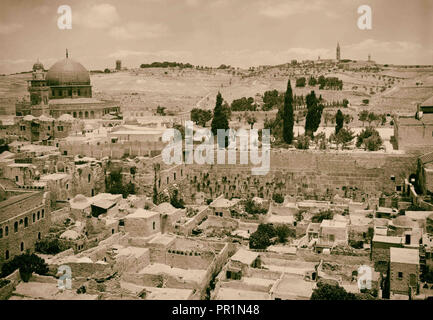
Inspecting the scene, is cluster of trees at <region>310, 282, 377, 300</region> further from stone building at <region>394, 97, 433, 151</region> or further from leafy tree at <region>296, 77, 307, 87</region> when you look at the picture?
leafy tree at <region>296, 77, 307, 87</region>

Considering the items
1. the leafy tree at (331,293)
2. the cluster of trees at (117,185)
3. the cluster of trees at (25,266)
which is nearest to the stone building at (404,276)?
the leafy tree at (331,293)

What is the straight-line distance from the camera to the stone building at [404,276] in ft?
29.2

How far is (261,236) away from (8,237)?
5527 mm

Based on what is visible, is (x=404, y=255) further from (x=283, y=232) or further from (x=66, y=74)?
(x=66, y=74)

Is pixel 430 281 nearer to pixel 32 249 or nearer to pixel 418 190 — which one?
pixel 418 190

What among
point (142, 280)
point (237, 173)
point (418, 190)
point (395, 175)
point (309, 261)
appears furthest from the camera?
point (237, 173)

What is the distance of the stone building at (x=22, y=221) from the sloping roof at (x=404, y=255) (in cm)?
733

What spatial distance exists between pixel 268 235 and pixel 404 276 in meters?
3.89

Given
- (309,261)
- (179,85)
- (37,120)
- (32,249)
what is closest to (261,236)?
(309,261)

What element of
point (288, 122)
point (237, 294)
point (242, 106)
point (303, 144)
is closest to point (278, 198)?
point (303, 144)

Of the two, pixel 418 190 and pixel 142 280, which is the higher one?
pixel 418 190

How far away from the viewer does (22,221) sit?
10938 millimetres

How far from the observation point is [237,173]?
53.7 feet

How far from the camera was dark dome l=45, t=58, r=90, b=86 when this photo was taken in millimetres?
20406
